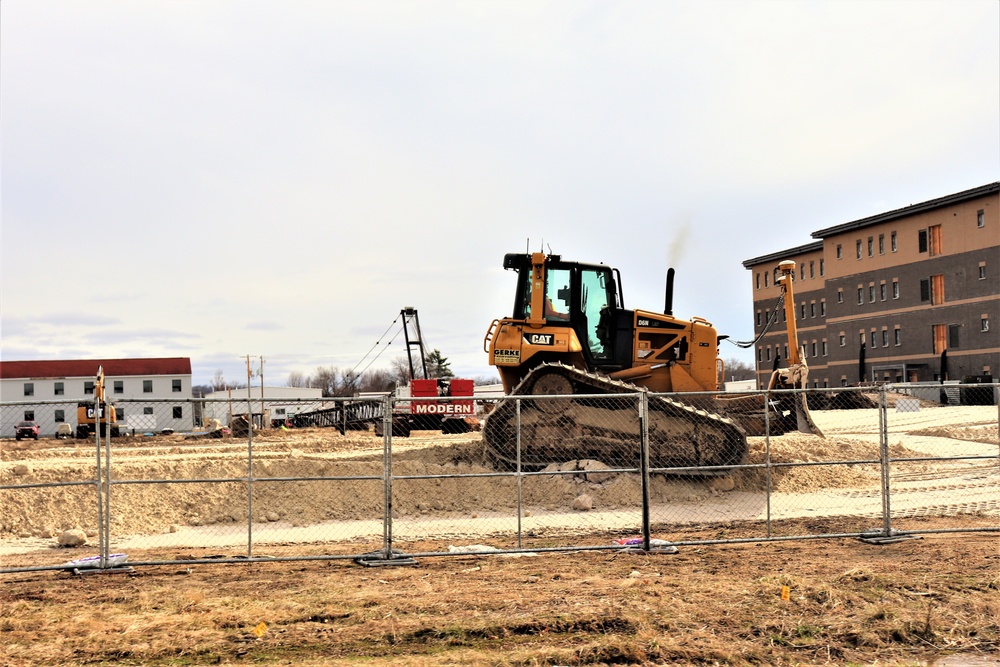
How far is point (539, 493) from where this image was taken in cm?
1734

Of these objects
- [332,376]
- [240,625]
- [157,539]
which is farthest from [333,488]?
[332,376]

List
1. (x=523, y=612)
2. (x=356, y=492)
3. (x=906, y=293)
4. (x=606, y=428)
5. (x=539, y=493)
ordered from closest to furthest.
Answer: (x=523, y=612) < (x=539, y=493) < (x=356, y=492) < (x=606, y=428) < (x=906, y=293)

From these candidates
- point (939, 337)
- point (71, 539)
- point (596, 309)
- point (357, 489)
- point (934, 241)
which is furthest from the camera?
point (934, 241)

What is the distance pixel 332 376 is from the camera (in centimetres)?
13362

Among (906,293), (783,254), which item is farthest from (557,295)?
(783,254)

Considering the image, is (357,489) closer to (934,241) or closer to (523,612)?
(523,612)

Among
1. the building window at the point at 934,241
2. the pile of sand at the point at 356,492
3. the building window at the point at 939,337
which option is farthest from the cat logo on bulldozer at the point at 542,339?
the building window at the point at 934,241

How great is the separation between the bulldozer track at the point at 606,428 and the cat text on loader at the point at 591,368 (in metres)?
A: 0.02

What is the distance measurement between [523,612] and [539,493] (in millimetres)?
8576

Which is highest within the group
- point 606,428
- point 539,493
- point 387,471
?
point 606,428

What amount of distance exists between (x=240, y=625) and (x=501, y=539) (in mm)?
5847

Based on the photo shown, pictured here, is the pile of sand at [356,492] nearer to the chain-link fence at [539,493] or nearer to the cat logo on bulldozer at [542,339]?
the chain-link fence at [539,493]

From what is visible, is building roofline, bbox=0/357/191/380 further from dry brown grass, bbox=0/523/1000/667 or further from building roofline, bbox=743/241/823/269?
dry brown grass, bbox=0/523/1000/667

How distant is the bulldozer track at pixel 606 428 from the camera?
1759 cm
